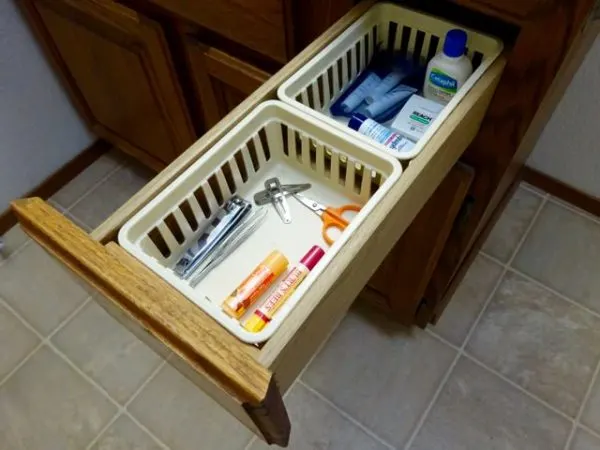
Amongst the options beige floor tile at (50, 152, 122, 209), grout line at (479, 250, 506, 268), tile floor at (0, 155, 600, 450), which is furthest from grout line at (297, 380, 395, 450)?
beige floor tile at (50, 152, 122, 209)

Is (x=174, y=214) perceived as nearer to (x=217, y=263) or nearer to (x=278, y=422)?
(x=217, y=263)

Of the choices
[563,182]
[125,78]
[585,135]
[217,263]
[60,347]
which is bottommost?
[60,347]

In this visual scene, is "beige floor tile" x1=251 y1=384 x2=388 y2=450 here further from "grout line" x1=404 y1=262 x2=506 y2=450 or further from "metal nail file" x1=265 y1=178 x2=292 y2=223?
"metal nail file" x1=265 y1=178 x2=292 y2=223

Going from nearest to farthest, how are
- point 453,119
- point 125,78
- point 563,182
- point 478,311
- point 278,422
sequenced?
point 278,422, point 453,119, point 125,78, point 478,311, point 563,182

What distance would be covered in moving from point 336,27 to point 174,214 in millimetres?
279

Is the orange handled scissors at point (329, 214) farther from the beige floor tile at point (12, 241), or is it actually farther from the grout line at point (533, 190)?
the beige floor tile at point (12, 241)

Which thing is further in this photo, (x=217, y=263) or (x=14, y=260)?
(x=14, y=260)

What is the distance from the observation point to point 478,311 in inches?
48.0

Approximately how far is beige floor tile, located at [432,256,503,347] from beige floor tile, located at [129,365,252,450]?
49cm

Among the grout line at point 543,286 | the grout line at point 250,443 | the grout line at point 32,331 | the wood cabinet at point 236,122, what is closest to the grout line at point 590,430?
the grout line at point 543,286

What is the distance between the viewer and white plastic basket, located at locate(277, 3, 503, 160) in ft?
1.83

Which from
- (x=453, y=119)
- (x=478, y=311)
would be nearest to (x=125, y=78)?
(x=453, y=119)

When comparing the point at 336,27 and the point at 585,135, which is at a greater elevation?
the point at 336,27

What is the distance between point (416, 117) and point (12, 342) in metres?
1.10
